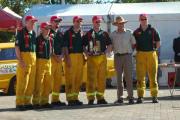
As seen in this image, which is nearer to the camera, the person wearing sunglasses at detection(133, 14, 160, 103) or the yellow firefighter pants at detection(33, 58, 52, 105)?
the yellow firefighter pants at detection(33, 58, 52, 105)

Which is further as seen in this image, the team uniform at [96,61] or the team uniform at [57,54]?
the team uniform at [96,61]

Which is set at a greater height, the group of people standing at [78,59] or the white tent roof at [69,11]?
the white tent roof at [69,11]

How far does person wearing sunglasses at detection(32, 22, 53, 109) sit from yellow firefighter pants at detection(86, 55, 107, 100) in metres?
1.12

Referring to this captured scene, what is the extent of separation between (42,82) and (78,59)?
1.09 meters

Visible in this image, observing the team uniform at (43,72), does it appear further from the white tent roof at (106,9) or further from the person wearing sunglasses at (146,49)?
the white tent roof at (106,9)

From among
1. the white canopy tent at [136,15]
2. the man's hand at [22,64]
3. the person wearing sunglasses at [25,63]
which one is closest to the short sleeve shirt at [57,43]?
the person wearing sunglasses at [25,63]

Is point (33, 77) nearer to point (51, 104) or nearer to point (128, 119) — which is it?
point (51, 104)

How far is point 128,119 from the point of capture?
1130 centimetres

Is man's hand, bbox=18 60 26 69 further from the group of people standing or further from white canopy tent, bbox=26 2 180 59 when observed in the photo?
white canopy tent, bbox=26 2 180 59

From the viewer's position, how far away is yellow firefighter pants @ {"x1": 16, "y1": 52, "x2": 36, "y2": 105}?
42.3 feet

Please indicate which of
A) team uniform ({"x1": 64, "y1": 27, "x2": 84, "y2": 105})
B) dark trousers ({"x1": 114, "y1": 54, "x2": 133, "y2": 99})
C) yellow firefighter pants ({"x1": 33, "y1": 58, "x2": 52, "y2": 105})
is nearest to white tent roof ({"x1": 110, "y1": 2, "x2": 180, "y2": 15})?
dark trousers ({"x1": 114, "y1": 54, "x2": 133, "y2": 99})

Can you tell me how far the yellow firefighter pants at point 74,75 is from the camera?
13766mm

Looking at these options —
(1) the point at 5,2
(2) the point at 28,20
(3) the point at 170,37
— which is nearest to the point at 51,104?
(2) the point at 28,20

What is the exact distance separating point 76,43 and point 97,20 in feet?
2.50
